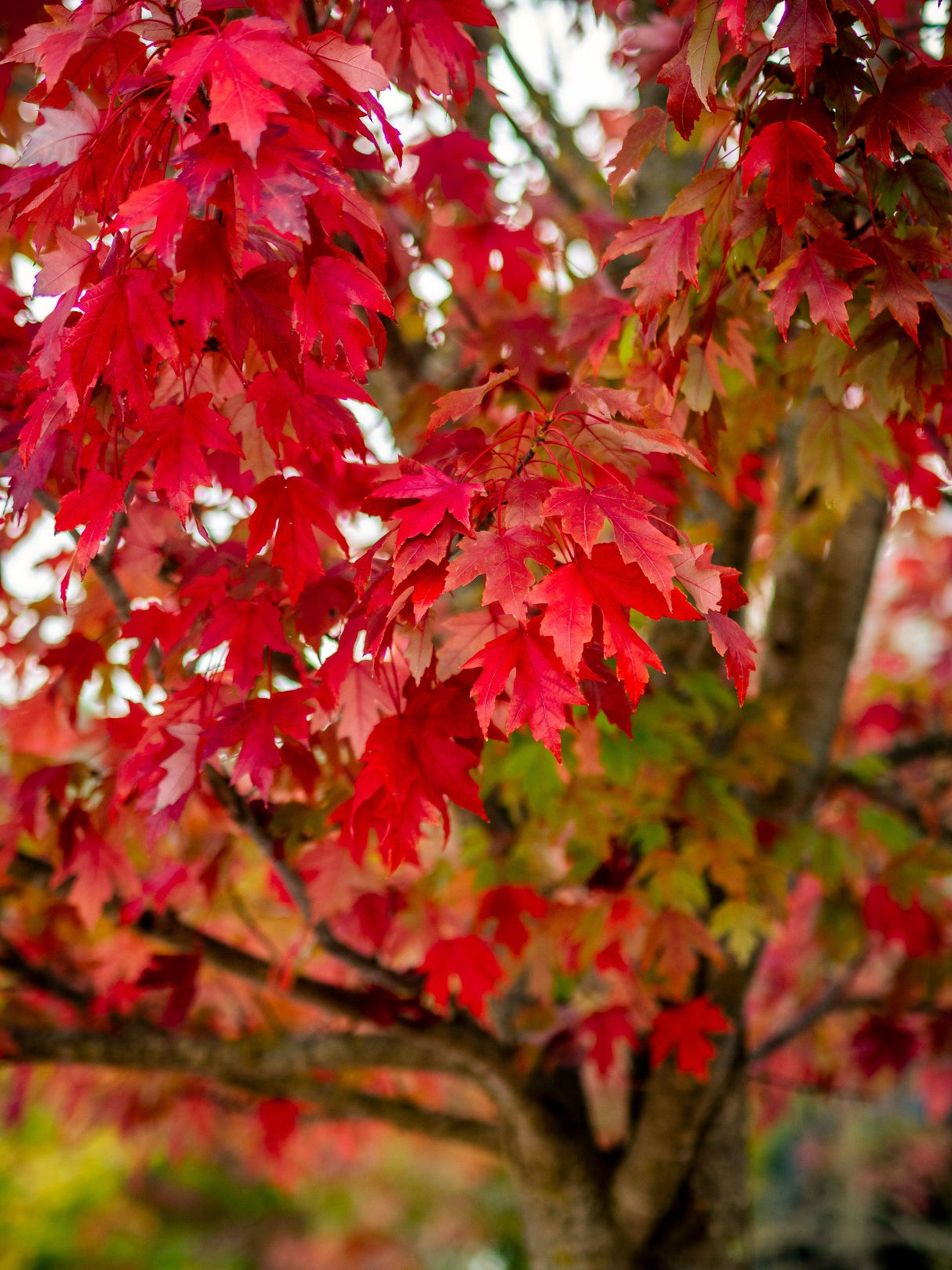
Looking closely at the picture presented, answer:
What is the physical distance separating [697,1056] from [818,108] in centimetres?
188

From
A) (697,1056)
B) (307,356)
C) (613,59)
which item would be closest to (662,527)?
(307,356)

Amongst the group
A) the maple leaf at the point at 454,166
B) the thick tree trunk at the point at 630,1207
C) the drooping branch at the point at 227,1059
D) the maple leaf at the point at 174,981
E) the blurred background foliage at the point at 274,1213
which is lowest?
the blurred background foliage at the point at 274,1213

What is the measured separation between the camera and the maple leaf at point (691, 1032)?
209cm

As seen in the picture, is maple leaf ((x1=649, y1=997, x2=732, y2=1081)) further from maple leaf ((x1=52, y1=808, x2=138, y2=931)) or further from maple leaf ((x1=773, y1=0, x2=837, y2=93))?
maple leaf ((x1=773, y1=0, x2=837, y2=93))

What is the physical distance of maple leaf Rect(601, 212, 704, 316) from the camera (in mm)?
1197

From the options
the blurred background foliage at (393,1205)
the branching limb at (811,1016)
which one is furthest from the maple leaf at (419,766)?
the blurred background foliage at (393,1205)

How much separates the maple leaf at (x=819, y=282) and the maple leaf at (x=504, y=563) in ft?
1.36

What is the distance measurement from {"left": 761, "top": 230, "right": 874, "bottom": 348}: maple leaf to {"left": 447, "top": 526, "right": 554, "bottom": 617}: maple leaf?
1.36 ft

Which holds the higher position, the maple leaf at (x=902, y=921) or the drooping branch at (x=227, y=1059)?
the maple leaf at (x=902, y=921)

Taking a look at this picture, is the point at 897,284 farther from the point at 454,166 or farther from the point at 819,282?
the point at 454,166

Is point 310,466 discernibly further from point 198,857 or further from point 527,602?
point 198,857

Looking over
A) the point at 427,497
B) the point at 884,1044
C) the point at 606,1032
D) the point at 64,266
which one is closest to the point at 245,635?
the point at 427,497

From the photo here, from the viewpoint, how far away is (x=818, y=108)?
1.12m

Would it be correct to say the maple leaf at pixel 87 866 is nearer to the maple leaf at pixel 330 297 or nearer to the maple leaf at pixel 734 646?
the maple leaf at pixel 330 297
